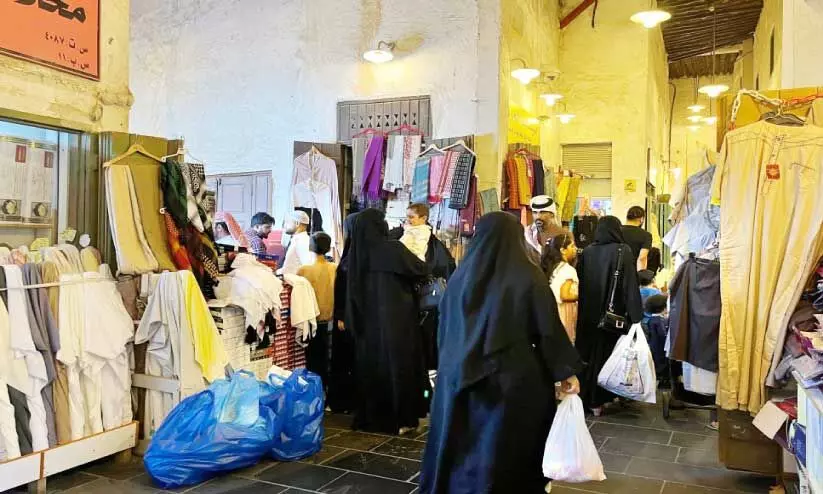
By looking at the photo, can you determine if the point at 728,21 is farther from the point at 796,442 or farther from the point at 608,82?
the point at 796,442

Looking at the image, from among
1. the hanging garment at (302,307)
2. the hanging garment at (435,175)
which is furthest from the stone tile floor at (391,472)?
the hanging garment at (435,175)

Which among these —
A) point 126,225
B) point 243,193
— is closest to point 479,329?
point 126,225

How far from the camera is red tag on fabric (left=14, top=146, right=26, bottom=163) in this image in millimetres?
4059

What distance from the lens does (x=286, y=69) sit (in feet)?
27.3

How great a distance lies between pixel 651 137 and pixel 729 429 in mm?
8797

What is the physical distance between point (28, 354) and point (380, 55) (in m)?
4.88

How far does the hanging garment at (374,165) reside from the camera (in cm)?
733

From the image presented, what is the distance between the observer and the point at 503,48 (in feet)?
24.0

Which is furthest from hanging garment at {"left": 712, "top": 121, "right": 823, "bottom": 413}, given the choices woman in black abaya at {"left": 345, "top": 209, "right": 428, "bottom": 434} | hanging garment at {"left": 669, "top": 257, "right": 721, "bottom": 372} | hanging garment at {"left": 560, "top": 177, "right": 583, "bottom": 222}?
hanging garment at {"left": 560, "top": 177, "right": 583, "bottom": 222}

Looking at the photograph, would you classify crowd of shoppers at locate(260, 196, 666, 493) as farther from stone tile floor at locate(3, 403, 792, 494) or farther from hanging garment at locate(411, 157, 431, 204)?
hanging garment at locate(411, 157, 431, 204)

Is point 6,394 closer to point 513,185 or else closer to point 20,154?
point 20,154

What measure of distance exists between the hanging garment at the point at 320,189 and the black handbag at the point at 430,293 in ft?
8.23

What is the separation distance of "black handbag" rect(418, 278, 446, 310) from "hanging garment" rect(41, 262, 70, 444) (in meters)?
2.40

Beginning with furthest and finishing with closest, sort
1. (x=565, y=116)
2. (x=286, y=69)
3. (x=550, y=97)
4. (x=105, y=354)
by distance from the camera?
(x=565, y=116)
(x=550, y=97)
(x=286, y=69)
(x=105, y=354)
